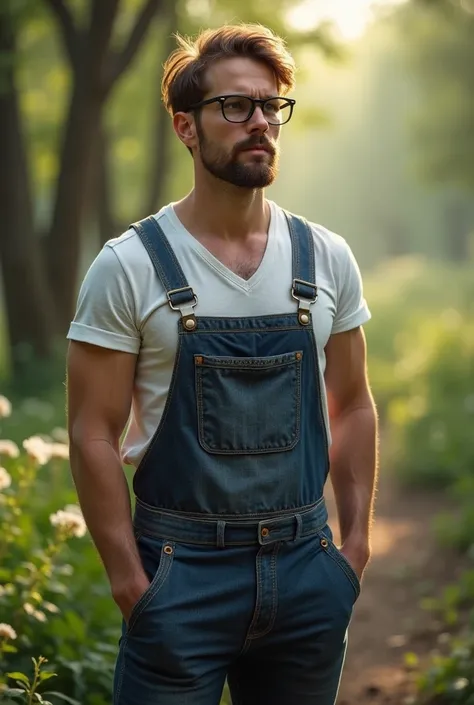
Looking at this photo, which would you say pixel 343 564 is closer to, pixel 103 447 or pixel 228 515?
pixel 228 515

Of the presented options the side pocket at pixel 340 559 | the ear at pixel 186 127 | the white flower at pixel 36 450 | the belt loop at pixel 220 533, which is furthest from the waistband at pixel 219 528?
the white flower at pixel 36 450

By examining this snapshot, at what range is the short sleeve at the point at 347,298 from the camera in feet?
10.7

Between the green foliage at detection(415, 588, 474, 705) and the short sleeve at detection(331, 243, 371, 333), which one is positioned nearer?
the short sleeve at detection(331, 243, 371, 333)

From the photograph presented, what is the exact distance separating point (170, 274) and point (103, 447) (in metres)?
0.50

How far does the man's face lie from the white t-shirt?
20 cm

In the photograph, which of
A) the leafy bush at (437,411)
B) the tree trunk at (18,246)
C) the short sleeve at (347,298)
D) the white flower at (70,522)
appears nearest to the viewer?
the short sleeve at (347,298)

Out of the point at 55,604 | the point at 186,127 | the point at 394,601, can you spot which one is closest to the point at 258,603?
the point at 186,127

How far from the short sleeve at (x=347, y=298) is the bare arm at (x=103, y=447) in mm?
650

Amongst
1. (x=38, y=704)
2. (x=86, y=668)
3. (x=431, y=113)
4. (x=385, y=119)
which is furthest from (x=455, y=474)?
(x=385, y=119)

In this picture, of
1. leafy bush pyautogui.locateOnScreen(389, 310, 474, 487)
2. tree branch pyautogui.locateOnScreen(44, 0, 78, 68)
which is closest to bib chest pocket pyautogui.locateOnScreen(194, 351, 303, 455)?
leafy bush pyautogui.locateOnScreen(389, 310, 474, 487)

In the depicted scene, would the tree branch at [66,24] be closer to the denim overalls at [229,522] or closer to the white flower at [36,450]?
the white flower at [36,450]

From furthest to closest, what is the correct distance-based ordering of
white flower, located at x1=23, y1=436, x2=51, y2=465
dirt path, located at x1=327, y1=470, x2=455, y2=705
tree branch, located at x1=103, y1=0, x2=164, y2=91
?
tree branch, located at x1=103, y1=0, x2=164, y2=91 → dirt path, located at x1=327, y1=470, x2=455, y2=705 → white flower, located at x1=23, y1=436, x2=51, y2=465

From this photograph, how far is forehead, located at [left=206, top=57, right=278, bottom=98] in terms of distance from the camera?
10.1 feet

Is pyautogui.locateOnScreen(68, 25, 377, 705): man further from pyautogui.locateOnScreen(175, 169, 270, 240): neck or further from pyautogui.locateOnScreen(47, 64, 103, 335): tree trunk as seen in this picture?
pyautogui.locateOnScreen(47, 64, 103, 335): tree trunk
